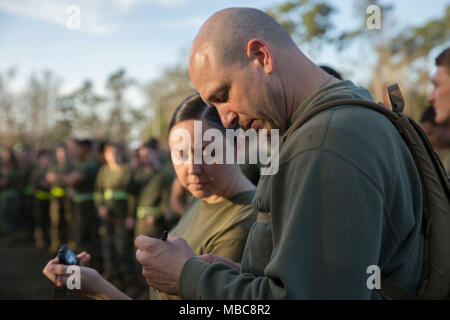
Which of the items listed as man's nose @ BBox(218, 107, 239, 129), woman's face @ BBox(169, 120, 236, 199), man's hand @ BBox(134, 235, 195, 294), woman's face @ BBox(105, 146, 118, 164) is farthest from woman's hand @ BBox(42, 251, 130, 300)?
woman's face @ BBox(105, 146, 118, 164)

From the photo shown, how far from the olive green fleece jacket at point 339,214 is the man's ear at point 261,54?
250mm

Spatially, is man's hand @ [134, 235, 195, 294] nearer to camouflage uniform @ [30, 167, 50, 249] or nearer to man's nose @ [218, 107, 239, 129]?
man's nose @ [218, 107, 239, 129]

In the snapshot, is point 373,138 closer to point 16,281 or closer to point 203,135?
point 203,135

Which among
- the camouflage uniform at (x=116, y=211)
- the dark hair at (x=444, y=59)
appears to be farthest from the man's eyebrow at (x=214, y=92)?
the camouflage uniform at (x=116, y=211)

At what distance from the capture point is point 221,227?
192 centimetres

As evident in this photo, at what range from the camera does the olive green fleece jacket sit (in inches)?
36.8

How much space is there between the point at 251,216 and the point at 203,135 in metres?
0.51

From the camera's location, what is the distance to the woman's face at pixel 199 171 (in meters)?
2.07

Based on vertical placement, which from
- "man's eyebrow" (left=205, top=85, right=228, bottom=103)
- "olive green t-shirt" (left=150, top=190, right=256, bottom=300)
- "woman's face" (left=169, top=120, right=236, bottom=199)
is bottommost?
"olive green t-shirt" (left=150, top=190, right=256, bottom=300)

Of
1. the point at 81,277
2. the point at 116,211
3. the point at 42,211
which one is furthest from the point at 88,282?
the point at 42,211

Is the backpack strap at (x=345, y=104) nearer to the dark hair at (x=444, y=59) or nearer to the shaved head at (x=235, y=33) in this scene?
the shaved head at (x=235, y=33)

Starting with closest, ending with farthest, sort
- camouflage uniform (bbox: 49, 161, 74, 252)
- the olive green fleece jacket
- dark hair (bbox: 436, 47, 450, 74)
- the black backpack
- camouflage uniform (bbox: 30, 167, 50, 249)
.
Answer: the olive green fleece jacket < the black backpack < dark hair (bbox: 436, 47, 450, 74) < camouflage uniform (bbox: 49, 161, 74, 252) < camouflage uniform (bbox: 30, 167, 50, 249)

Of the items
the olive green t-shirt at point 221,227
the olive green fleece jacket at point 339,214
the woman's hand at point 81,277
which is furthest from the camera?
the olive green t-shirt at point 221,227

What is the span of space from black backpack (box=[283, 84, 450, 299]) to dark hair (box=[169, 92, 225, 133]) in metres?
1.01
